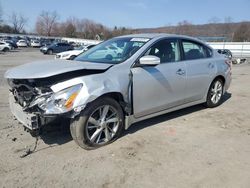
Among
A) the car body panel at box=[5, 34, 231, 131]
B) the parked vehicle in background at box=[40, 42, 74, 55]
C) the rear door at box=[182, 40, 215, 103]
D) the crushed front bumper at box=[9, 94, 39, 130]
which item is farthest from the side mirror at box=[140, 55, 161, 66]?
the parked vehicle in background at box=[40, 42, 74, 55]

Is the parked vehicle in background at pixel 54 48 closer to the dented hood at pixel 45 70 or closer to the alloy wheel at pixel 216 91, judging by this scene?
the alloy wheel at pixel 216 91

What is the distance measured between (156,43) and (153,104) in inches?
41.1

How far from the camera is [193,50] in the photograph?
5.64 m

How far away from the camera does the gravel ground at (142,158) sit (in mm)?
3238

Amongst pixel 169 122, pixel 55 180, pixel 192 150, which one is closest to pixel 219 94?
pixel 169 122

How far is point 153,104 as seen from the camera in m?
4.66

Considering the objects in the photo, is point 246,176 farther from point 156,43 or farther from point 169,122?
point 156,43

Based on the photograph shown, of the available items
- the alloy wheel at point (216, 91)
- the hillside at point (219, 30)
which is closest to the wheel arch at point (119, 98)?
the alloy wheel at point (216, 91)

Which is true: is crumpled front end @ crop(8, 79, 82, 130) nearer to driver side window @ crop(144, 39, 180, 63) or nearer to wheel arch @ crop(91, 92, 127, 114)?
wheel arch @ crop(91, 92, 127, 114)

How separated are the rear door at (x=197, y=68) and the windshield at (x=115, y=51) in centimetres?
109

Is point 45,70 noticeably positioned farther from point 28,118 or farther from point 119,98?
point 119,98

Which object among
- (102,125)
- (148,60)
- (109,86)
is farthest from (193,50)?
(102,125)

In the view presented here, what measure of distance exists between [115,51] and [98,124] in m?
1.45

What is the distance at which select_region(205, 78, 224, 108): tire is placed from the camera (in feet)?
20.1
